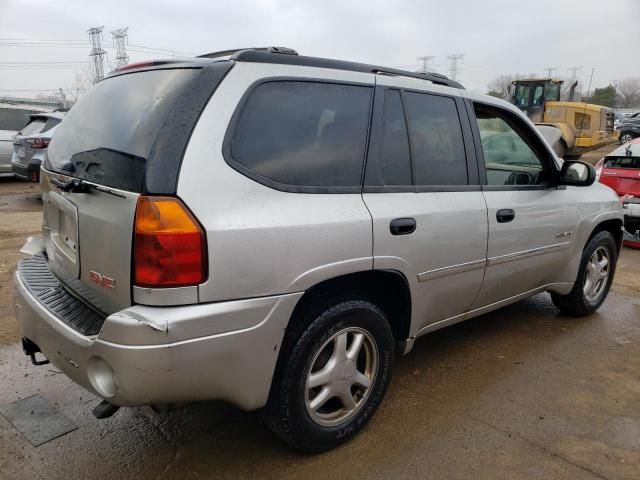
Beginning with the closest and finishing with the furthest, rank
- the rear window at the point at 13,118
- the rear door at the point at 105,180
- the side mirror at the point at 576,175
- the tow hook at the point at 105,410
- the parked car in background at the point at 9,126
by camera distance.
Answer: the rear door at the point at 105,180 < the tow hook at the point at 105,410 < the side mirror at the point at 576,175 < the parked car in background at the point at 9,126 < the rear window at the point at 13,118

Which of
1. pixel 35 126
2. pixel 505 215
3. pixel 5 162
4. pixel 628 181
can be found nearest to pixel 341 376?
pixel 505 215

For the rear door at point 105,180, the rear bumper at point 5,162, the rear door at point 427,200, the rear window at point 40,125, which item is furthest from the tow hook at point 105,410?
the rear bumper at point 5,162

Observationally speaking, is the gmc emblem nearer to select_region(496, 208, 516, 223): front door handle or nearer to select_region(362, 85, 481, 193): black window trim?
select_region(362, 85, 481, 193): black window trim

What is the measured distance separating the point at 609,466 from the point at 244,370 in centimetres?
186

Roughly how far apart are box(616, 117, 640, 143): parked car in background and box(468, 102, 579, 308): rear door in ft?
89.8

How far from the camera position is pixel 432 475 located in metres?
2.41

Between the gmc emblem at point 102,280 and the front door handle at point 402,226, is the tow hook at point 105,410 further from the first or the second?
the front door handle at point 402,226

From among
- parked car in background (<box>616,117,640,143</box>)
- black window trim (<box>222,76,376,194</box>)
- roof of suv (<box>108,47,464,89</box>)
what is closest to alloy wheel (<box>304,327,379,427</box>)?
black window trim (<box>222,76,376,194</box>)

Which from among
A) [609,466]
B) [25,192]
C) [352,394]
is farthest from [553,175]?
[25,192]

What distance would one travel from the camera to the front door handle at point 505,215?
319 cm

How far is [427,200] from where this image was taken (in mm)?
2781

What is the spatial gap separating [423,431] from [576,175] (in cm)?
215

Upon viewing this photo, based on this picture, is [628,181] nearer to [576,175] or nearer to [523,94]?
[576,175]

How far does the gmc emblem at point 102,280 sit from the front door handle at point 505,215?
2252mm
